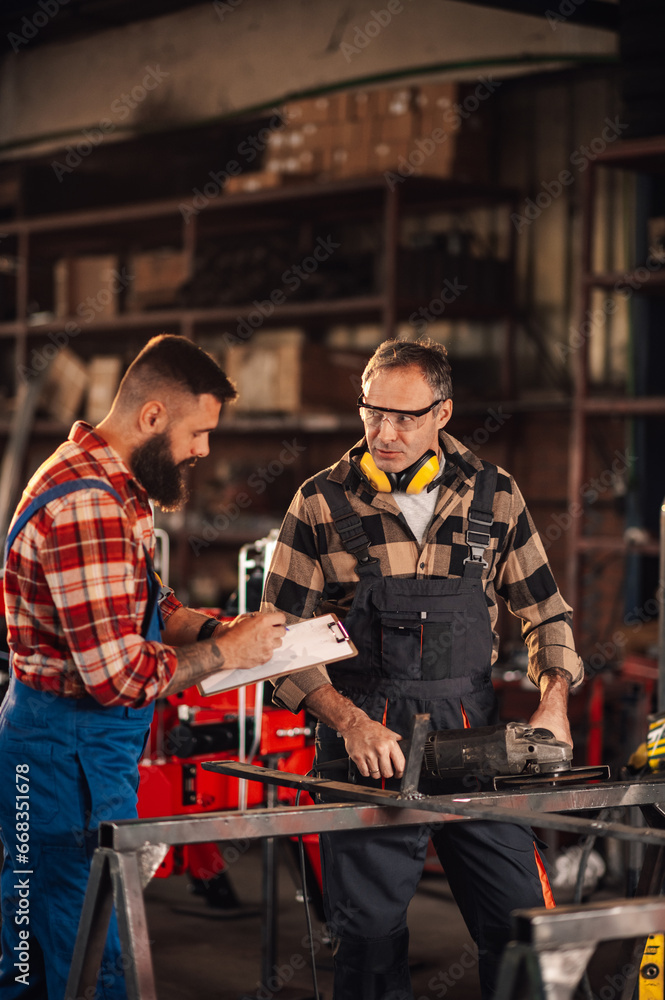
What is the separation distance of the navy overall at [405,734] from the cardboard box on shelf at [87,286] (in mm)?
5517

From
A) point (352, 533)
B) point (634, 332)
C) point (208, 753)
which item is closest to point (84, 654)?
point (352, 533)

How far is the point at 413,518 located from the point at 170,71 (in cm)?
624

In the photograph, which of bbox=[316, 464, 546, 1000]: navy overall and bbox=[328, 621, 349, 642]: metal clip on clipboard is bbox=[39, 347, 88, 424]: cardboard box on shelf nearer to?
bbox=[316, 464, 546, 1000]: navy overall

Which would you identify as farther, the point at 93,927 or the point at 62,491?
the point at 62,491

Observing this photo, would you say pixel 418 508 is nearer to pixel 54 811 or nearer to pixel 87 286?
pixel 54 811

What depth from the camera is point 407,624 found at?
9.42 feet

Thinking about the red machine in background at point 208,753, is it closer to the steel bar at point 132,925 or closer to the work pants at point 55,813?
the work pants at point 55,813

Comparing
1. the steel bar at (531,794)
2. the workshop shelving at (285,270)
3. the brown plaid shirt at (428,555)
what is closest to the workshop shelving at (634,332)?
the workshop shelving at (285,270)

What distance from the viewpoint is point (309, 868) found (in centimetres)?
425

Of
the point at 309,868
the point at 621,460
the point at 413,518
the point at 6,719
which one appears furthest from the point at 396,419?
the point at 621,460

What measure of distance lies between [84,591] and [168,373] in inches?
20.6

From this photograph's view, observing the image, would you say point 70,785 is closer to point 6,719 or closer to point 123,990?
point 6,719

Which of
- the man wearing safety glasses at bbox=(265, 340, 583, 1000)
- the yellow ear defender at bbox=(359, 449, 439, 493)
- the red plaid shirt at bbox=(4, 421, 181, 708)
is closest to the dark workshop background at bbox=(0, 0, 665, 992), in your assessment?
the man wearing safety glasses at bbox=(265, 340, 583, 1000)

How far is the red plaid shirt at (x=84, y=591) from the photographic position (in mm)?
2365
